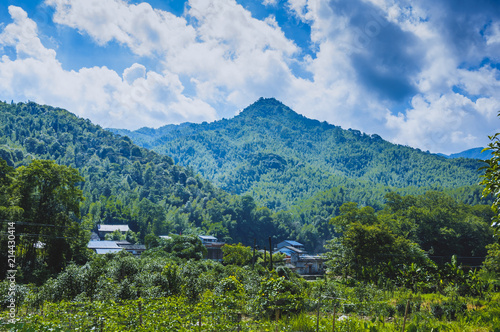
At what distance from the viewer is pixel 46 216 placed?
87.2 ft

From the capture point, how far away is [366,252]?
28906mm

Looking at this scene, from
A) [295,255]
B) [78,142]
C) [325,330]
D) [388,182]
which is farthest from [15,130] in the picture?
[388,182]

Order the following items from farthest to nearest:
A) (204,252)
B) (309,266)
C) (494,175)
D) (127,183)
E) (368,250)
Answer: (127,183), (309,266), (204,252), (368,250), (494,175)

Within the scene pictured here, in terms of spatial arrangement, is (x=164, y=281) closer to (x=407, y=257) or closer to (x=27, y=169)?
(x=27, y=169)

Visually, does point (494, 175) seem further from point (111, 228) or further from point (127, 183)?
point (127, 183)

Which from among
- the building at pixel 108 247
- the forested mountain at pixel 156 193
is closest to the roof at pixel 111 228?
the forested mountain at pixel 156 193

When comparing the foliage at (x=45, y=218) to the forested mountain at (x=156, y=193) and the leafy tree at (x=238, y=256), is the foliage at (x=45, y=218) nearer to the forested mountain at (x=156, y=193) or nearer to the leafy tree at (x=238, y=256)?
the leafy tree at (x=238, y=256)

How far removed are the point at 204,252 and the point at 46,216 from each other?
1828cm

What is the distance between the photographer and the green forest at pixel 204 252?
8570 millimetres

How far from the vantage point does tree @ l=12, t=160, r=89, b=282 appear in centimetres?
→ 2514

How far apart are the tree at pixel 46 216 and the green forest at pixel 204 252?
0.11 metres

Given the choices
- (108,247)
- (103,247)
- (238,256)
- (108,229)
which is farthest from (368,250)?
(108,229)

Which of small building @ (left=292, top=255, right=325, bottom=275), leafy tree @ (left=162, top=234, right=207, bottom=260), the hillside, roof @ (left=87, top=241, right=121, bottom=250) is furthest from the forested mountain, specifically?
leafy tree @ (left=162, top=234, right=207, bottom=260)

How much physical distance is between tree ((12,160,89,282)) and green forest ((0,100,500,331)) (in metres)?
0.11
